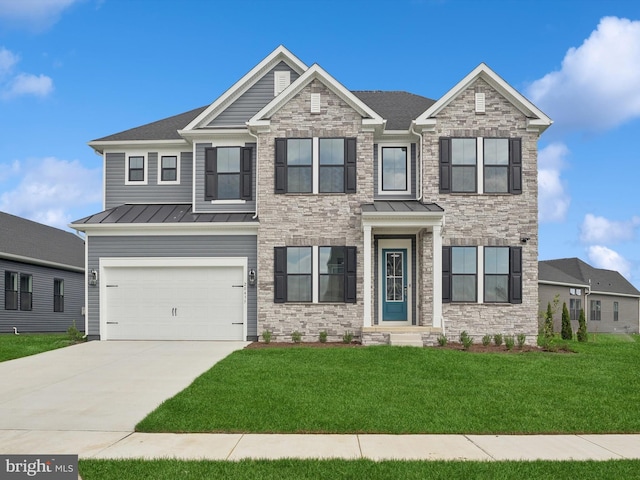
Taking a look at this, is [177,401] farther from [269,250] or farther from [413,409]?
[269,250]

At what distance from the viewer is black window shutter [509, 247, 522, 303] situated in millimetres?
16734

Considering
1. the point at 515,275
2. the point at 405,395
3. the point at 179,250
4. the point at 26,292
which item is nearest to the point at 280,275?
the point at 179,250

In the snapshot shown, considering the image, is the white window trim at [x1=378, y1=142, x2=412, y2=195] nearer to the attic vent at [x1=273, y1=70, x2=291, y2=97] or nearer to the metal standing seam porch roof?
the attic vent at [x1=273, y1=70, x2=291, y2=97]

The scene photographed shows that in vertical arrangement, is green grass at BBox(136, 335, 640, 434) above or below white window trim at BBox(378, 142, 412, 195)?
below

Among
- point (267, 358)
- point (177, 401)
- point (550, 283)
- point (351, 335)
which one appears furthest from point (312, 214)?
point (550, 283)

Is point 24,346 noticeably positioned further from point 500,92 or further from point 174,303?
point 500,92

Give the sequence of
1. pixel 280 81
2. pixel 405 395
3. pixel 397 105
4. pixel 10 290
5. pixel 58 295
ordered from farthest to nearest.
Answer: pixel 58 295
pixel 10 290
pixel 397 105
pixel 280 81
pixel 405 395

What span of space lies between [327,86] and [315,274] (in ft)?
18.9

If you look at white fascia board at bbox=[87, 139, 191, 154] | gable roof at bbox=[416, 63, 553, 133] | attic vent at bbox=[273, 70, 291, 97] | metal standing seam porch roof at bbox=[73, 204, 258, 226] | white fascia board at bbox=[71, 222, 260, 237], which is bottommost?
white fascia board at bbox=[71, 222, 260, 237]

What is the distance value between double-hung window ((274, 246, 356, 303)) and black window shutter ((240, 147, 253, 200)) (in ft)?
7.41

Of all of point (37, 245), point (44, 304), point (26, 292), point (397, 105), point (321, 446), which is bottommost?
point (44, 304)

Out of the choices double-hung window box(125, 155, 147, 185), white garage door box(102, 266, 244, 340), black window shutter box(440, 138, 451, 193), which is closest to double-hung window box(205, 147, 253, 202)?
white garage door box(102, 266, 244, 340)

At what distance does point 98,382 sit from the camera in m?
11.1

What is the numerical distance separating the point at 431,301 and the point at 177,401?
9.44 metres
